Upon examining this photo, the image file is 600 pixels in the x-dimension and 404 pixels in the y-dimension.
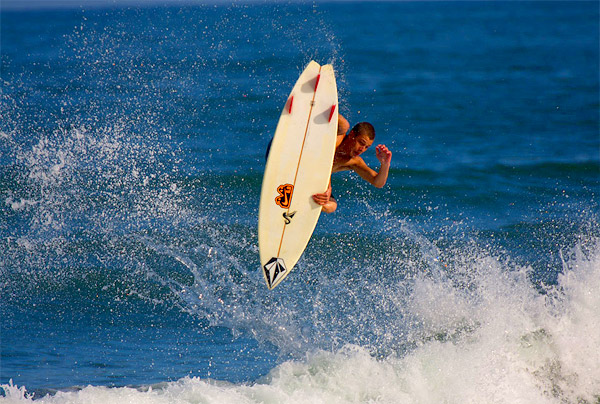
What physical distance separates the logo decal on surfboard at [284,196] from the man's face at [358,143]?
744 millimetres

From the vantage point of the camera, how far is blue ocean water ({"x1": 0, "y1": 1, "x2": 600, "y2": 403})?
6906 millimetres

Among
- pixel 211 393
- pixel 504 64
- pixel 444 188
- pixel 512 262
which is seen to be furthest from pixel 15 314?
pixel 504 64

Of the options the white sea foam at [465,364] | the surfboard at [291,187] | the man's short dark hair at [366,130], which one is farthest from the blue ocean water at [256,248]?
the man's short dark hair at [366,130]

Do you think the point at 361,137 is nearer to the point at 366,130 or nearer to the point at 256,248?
the point at 366,130

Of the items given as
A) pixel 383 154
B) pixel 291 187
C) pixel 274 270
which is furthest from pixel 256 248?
pixel 383 154

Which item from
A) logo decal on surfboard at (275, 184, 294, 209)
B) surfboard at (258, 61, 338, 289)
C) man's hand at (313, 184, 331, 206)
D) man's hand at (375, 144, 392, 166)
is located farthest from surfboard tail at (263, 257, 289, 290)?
man's hand at (375, 144, 392, 166)

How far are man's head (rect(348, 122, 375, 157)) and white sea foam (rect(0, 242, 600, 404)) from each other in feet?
7.13

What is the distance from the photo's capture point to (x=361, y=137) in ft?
Answer: 21.4

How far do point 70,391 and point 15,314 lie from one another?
2058 mm

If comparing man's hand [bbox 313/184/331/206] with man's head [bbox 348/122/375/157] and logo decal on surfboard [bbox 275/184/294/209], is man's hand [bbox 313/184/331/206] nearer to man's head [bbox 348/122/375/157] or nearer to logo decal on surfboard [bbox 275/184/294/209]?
logo decal on surfboard [bbox 275/184/294/209]

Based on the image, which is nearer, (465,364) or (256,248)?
(465,364)

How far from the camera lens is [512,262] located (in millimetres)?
9609

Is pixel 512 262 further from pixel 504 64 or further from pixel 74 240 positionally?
pixel 504 64

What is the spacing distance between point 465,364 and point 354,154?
250cm
